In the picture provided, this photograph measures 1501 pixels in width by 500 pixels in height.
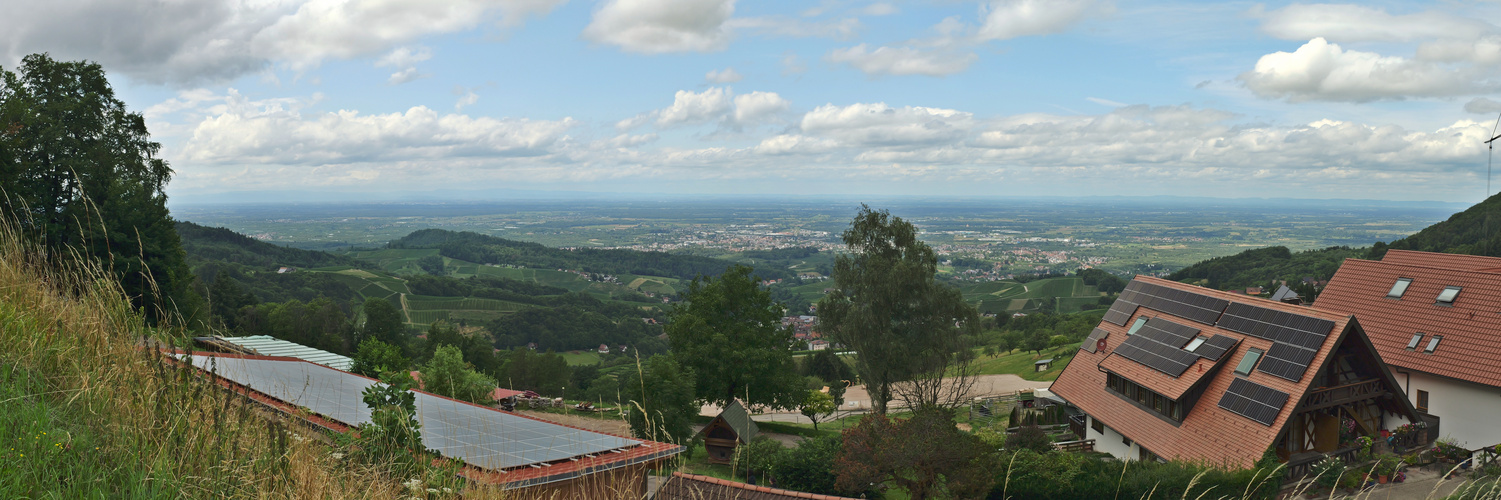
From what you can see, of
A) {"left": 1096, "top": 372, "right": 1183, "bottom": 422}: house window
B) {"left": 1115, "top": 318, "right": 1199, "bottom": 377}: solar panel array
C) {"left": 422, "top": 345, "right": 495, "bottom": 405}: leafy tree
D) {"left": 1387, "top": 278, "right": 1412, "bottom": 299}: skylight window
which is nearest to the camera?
Answer: {"left": 1096, "top": 372, "right": 1183, "bottom": 422}: house window

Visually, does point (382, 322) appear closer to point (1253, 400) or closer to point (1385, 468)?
point (1253, 400)

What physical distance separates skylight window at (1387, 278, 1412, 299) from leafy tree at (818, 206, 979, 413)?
11.2 metres

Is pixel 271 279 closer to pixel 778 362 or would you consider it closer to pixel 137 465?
pixel 778 362

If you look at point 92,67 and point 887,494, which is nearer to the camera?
point 887,494

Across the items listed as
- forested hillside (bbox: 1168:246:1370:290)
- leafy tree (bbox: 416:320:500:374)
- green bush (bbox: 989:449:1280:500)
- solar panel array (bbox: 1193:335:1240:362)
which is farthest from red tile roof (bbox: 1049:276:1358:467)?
forested hillside (bbox: 1168:246:1370:290)

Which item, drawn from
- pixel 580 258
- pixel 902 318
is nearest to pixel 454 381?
pixel 902 318

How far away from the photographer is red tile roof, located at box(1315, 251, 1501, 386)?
675 inches

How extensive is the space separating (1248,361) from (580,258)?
525ft

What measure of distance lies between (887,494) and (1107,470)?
15.4 ft

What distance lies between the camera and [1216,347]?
17828mm

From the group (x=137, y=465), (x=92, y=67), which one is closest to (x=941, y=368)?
(x=137, y=465)

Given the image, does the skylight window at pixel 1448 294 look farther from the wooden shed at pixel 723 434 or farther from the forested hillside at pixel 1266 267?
the forested hillside at pixel 1266 267

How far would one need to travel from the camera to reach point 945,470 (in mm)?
13859

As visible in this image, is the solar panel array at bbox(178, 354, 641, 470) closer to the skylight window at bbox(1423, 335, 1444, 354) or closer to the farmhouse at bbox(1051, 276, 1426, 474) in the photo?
the farmhouse at bbox(1051, 276, 1426, 474)
